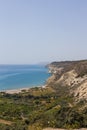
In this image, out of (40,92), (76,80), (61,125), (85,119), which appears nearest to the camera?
(61,125)

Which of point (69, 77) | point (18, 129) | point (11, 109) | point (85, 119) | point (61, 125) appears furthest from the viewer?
point (69, 77)

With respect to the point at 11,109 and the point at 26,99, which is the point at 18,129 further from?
the point at 26,99

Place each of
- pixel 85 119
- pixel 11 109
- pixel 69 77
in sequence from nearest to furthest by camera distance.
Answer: pixel 85 119, pixel 11 109, pixel 69 77

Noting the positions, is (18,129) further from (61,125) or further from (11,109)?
(11,109)

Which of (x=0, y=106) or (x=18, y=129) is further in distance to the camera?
(x=0, y=106)

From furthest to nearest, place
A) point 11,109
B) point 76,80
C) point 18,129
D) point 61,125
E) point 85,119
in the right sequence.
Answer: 1. point 76,80
2. point 11,109
3. point 85,119
4. point 61,125
5. point 18,129

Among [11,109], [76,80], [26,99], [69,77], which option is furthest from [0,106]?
[69,77]

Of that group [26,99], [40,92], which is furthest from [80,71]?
[26,99]

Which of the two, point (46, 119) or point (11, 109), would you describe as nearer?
point (46, 119)
